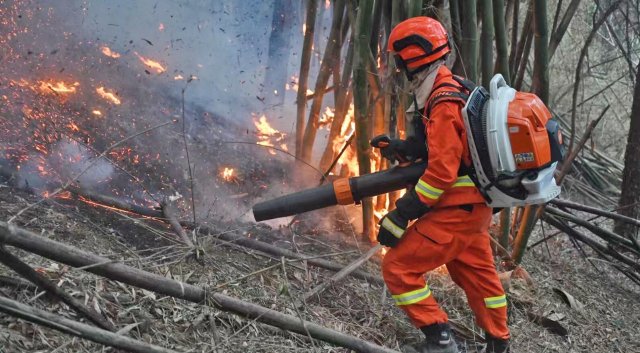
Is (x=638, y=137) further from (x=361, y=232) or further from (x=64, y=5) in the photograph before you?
(x=64, y=5)

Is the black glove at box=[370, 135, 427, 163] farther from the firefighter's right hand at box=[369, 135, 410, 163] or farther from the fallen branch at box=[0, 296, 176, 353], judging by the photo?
the fallen branch at box=[0, 296, 176, 353]

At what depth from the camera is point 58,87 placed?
550 centimetres

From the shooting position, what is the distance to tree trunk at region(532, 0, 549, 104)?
4484mm

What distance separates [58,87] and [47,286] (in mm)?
3539

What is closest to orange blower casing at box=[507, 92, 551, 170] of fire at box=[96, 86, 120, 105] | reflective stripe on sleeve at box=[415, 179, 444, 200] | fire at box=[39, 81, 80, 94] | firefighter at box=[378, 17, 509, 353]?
firefighter at box=[378, 17, 509, 353]

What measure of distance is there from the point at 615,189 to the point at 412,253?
7.55 metres

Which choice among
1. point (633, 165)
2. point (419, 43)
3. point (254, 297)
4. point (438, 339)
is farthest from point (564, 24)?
point (254, 297)

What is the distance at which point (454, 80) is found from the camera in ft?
11.3

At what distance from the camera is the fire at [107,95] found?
19.0ft

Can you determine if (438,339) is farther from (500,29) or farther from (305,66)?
(305,66)

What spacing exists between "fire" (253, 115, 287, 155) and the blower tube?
8.91ft

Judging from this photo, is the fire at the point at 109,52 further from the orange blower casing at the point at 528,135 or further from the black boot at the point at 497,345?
the black boot at the point at 497,345

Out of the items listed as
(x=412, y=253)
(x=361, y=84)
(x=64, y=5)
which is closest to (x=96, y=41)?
(x=64, y=5)

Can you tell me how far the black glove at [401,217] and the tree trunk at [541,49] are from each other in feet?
6.93
